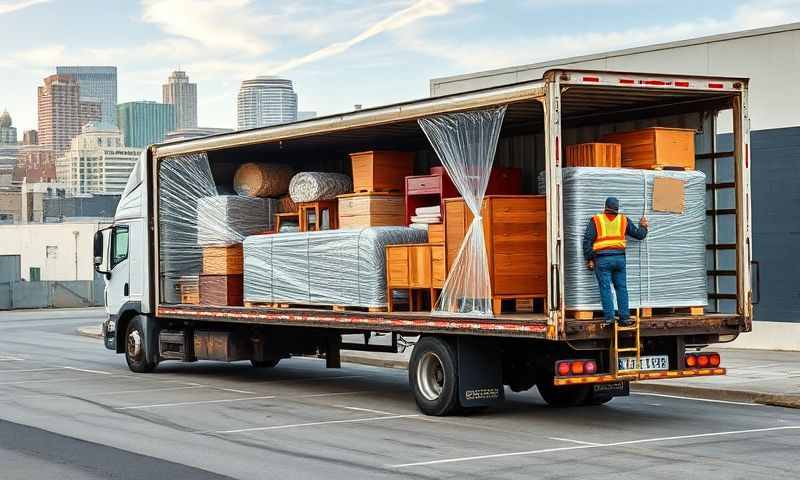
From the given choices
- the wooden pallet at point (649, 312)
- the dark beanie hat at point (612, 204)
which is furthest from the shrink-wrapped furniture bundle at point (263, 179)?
the dark beanie hat at point (612, 204)

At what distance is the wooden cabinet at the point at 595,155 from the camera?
45.3 ft

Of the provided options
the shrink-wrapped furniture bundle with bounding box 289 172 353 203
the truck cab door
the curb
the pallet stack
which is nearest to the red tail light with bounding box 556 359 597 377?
the shrink-wrapped furniture bundle with bounding box 289 172 353 203

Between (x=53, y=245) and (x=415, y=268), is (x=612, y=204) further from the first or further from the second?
(x=53, y=245)

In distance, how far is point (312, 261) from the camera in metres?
17.1

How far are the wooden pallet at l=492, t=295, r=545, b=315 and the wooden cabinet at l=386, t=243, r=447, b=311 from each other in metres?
0.88

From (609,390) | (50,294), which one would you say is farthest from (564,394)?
(50,294)

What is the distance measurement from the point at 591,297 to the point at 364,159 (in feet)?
16.2

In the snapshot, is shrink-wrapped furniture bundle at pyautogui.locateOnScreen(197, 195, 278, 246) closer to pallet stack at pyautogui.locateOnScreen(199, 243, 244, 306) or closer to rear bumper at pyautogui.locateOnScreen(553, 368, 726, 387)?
pallet stack at pyautogui.locateOnScreen(199, 243, 244, 306)

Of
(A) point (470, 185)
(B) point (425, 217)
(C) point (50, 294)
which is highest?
(A) point (470, 185)

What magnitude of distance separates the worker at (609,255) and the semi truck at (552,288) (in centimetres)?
24

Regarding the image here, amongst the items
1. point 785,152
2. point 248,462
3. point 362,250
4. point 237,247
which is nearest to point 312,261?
point 362,250

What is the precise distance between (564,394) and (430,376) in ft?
6.68

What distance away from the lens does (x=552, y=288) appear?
1296 cm

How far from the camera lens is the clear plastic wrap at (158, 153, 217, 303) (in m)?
20.3
